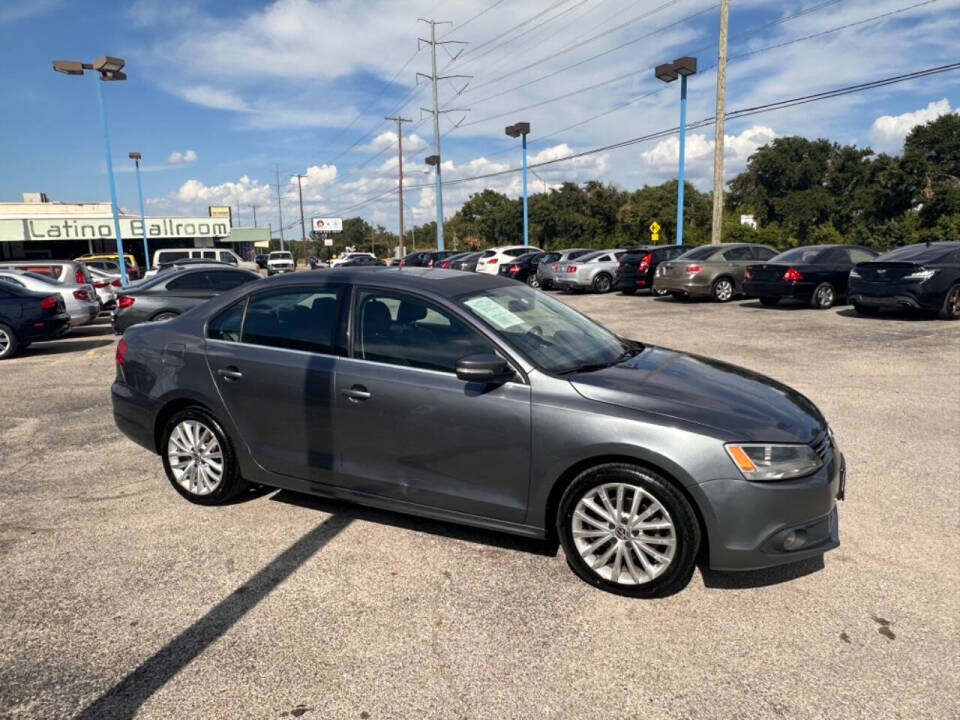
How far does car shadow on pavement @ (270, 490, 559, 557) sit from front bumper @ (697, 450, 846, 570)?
3.30 ft

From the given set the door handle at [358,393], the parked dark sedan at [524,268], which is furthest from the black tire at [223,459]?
the parked dark sedan at [524,268]

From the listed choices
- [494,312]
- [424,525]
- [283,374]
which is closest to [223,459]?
[283,374]

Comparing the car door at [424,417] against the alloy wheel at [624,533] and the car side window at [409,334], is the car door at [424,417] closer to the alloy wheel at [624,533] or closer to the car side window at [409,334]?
the car side window at [409,334]

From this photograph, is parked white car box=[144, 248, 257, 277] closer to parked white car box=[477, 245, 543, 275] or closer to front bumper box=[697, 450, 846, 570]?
parked white car box=[477, 245, 543, 275]

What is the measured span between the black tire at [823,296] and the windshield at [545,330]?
12.4 meters

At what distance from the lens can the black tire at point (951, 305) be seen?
40.1 ft

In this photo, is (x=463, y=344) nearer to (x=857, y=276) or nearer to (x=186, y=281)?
(x=186, y=281)

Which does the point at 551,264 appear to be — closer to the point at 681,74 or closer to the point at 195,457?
the point at 681,74

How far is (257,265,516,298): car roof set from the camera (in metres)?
4.06

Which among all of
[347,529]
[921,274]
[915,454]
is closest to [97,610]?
[347,529]

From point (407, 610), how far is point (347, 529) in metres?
1.01

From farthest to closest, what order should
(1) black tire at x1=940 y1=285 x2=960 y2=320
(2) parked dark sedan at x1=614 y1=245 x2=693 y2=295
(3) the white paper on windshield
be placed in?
(2) parked dark sedan at x1=614 y1=245 x2=693 y2=295 → (1) black tire at x1=940 y1=285 x2=960 y2=320 → (3) the white paper on windshield

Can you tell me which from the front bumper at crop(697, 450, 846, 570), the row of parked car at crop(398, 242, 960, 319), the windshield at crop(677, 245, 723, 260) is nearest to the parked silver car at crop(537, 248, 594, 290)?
the row of parked car at crop(398, 242, 960, 319)

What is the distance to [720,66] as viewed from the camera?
965 inches
